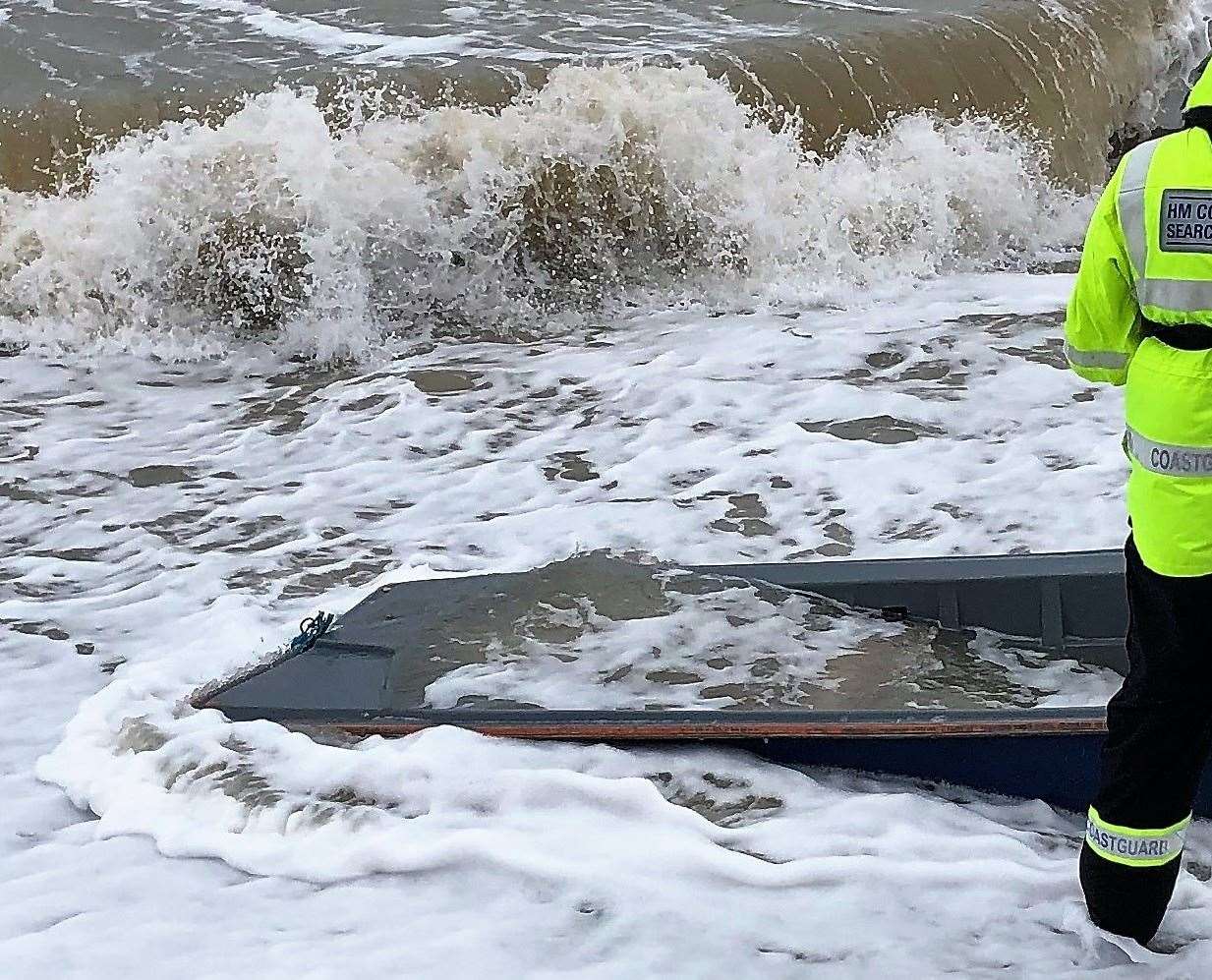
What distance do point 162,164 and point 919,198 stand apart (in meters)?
4.26

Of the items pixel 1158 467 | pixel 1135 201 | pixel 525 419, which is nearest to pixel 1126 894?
pixel 1158 467

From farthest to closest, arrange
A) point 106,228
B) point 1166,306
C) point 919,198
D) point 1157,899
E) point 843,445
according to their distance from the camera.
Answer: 1. point 919,198
2. point 106,228
3. point 843,445
4. point 1157,899
5. point 1166,306

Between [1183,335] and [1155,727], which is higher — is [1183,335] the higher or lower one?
the higher one

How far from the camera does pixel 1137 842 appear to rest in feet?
7.63

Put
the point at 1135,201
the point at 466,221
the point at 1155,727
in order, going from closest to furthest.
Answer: the point at 1135,201 < the point at 1155,727 < the point at 466,221

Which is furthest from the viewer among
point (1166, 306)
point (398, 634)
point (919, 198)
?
point (919, 198)

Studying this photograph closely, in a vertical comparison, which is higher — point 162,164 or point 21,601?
point 162,164

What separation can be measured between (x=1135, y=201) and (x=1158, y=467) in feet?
1.31

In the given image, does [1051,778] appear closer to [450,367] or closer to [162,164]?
[450,367]

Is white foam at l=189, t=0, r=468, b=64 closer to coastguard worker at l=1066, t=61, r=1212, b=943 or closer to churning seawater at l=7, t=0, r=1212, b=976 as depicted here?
churning seawater at l=7, t=0, r=1212, b=976

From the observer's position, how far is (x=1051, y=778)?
109 inches

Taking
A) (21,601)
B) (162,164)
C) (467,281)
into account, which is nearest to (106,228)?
(162,164)

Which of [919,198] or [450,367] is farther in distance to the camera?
[919,198]

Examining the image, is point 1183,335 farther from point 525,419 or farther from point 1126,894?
point 525,419
